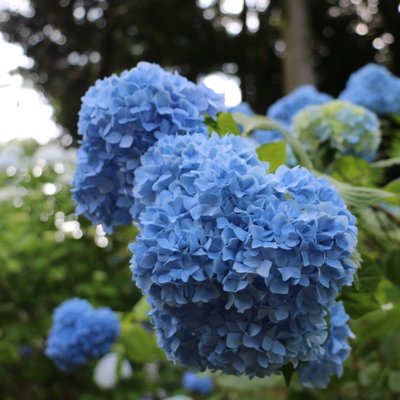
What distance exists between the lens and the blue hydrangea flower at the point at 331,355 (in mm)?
789

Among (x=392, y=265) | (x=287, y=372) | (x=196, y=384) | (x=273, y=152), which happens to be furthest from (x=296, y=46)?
(x=287, y=372)

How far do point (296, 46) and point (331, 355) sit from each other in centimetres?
267

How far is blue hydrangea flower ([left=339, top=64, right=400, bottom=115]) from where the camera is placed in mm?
1793

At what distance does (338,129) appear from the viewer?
125cm

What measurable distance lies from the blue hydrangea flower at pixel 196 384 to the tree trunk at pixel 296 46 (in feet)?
4.83

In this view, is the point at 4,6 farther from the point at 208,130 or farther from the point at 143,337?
the point at 208,130

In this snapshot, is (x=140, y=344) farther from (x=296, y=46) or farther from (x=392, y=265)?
(x=296, y=46)

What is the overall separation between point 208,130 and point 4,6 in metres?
4.74

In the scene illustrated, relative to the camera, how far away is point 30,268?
2.26 m

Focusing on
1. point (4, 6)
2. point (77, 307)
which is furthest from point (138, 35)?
point (77, 307)

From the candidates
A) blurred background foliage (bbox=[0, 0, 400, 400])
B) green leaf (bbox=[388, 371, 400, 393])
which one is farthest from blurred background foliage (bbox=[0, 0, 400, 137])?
green leaf (bbox=[388, 371, 400, 393])

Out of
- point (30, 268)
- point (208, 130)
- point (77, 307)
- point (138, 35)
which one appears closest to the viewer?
point (208, 130)

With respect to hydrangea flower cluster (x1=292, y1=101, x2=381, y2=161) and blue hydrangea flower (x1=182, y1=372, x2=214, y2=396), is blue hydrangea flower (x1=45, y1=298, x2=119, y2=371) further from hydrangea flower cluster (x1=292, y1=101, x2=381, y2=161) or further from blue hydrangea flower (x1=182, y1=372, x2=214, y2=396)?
blue hydrangea flower (x1=182, y1=372, x2=214, y2=396)

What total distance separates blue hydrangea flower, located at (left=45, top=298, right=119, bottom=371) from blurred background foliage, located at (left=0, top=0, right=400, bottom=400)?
55 mm
